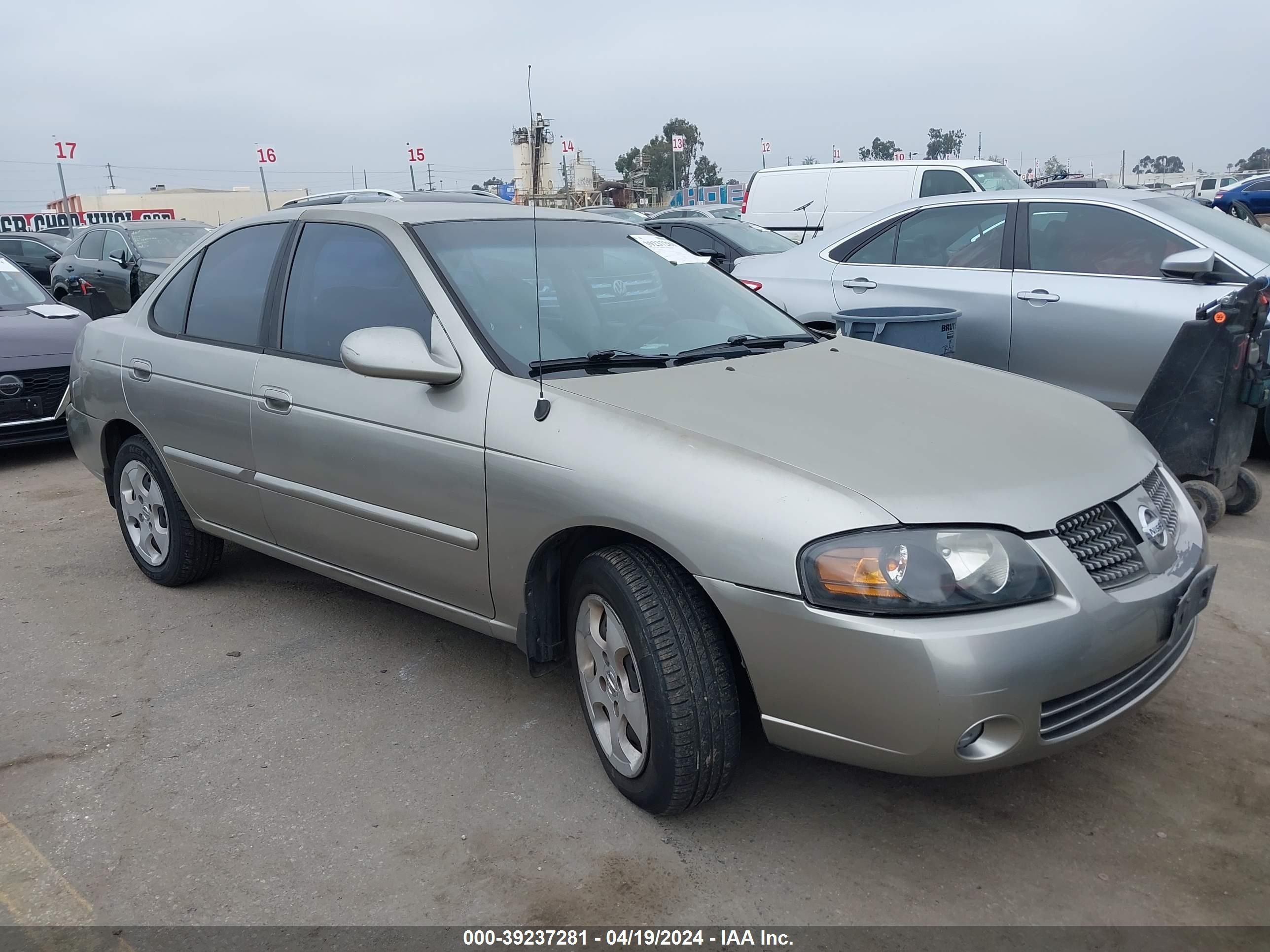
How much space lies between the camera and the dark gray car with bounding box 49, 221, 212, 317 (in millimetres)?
11656

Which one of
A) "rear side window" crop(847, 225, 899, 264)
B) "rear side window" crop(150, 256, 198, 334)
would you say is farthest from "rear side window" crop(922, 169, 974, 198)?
"rear side window" crop(150, 256, 198, 334)

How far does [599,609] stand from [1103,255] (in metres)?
4.30

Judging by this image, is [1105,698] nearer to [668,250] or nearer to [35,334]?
[668,250]

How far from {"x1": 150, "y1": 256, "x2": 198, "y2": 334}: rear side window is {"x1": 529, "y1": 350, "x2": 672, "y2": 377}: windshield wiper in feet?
Answer: 6.57

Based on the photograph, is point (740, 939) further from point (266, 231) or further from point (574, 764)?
point (266, 231)

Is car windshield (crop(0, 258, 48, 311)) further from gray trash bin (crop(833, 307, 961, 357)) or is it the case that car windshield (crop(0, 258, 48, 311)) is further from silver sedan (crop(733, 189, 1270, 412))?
gray trash bin (crop(833, 307, 961, 357))

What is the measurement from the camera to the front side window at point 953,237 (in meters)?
6.12

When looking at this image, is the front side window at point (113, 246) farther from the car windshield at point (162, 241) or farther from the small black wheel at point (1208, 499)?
the small black wheel at point (1208, 499)

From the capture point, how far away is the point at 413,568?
329cm

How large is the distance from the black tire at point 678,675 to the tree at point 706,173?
48.6m

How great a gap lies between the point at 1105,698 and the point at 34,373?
7010mm

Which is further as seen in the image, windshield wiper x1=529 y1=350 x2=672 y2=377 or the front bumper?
windshield wiper x1=529 y1=350 x2=672 y2=377

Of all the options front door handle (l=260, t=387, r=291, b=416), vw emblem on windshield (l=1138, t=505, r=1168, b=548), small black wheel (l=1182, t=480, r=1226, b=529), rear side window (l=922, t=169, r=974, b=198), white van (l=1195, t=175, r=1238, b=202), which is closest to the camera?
vw emblem on windshield (l=1138, t=505, r=1168, b=548)

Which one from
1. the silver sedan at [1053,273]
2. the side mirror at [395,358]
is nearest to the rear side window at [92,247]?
the silver sedan at [1053,273]
